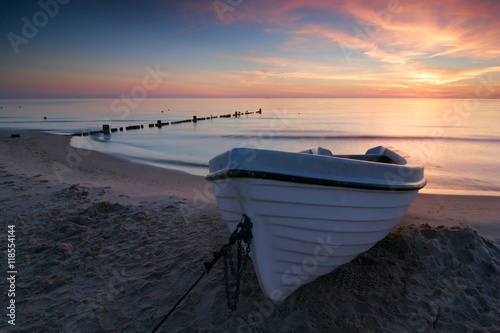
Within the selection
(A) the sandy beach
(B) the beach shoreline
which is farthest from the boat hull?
(B) the beach shoreline

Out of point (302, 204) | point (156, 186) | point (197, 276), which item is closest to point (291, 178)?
point (302, 204)

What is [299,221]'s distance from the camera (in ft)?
9.32

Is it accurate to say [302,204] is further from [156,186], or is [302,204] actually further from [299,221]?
[156,186]

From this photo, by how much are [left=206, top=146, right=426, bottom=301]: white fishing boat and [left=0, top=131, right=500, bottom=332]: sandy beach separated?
51 cm

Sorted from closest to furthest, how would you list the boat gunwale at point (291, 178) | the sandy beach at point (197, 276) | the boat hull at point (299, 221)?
the boat gunwale at point (291, 178) < the boat hull at point (299, 221) < the sandy beach at point (197, 276)

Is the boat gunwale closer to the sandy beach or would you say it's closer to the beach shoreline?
the sandy beach

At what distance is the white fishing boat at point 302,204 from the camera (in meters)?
2.64

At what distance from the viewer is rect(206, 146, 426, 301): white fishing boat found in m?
2.64

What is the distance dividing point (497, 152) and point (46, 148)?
84.2ft

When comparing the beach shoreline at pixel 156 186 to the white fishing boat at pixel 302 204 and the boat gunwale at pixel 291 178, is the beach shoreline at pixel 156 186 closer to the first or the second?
the white fishing boat at pixel 302 204

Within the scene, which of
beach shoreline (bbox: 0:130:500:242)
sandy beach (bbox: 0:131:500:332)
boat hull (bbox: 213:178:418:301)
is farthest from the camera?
beach shoreline (bbox: 0:130:500:242)

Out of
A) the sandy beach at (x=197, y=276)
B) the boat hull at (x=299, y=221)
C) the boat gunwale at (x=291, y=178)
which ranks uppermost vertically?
the boat gunwale at (x=291, y=178)

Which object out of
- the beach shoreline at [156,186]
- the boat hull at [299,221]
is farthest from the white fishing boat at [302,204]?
the beach shoreline at [156,186]

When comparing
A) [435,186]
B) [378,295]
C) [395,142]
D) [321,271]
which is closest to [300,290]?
[321,271]
